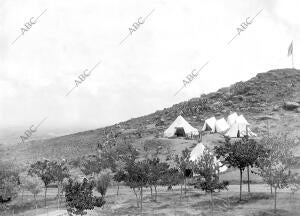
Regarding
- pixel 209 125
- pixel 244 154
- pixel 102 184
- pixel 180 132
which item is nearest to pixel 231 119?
pixel 209 125

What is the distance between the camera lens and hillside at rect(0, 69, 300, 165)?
3907 inches

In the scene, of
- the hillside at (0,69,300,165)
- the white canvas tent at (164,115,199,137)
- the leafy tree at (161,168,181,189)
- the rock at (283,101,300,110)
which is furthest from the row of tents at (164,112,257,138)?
the leafy tree at (161,168,181,189)

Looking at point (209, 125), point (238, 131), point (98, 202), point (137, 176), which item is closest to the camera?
point (98, 202)

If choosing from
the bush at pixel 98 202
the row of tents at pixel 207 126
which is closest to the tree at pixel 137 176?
the bush at pixel 98 202

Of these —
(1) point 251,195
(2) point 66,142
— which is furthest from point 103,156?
(2) point 66,142

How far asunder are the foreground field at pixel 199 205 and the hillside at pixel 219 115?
115 feet

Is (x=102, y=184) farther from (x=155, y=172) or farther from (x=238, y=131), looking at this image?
(x=238, y=131)

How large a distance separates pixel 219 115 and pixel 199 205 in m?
62.3

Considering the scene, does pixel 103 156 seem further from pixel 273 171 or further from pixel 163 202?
pixel 273 171

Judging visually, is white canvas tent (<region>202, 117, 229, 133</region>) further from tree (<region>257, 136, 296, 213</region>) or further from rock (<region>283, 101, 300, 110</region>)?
tree (<region>257, 136, 296, 213</region>)

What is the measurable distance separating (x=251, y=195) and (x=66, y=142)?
2584 inches

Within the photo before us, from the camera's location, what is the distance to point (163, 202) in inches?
2073

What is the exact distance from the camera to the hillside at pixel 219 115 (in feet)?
326

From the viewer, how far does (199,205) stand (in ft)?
164
